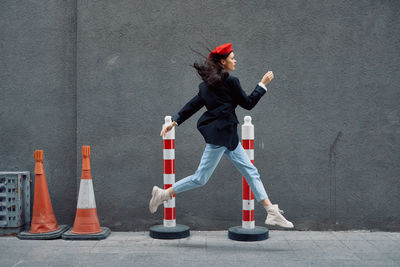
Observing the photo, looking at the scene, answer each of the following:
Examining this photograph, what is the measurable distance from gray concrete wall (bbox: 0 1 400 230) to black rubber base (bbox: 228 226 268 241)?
0.48 m

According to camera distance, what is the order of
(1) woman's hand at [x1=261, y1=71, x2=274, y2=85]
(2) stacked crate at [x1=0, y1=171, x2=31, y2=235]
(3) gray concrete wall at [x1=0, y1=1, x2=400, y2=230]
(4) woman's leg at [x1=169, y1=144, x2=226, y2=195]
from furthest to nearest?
(3) gray concrete wall at [x1=0, y1=1, x2=400, y2=230]
(2) stacked crate at [x1=0, y1=171, x2=31, y2=235]
(4) woman's leg at [x1=169, y1=144, x2=226, y2=195]
(1) woman's hand at [x1=261, y1=71, x2=274, y2=85]

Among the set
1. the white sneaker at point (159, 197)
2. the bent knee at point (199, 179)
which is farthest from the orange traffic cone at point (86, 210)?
the bent knee at point (199, 179)

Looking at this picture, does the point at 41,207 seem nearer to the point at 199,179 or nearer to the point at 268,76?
the point at 199,179

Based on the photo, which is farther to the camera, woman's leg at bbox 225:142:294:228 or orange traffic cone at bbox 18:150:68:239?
orange traffic cone at bbox 18:150:68:239

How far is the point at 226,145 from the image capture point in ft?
15.6

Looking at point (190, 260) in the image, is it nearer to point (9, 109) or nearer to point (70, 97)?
point (70, 97)

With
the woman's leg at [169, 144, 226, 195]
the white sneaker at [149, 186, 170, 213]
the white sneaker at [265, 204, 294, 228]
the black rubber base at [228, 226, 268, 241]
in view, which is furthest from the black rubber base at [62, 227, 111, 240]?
the white sneaker at [265, 204, 294, 228]

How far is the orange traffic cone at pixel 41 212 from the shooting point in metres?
5.37

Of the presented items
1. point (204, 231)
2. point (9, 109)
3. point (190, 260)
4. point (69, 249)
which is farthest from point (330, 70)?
point (9, 109)

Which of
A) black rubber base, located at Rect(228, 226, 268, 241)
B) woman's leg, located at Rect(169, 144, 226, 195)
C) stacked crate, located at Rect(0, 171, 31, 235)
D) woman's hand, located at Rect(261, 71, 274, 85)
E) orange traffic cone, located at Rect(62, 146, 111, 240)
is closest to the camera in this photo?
woman's hand, located at Rect(261, 71, 274, 85)

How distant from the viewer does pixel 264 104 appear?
5742mm

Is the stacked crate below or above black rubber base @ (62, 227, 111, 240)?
above

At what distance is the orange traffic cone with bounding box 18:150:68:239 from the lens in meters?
5.37

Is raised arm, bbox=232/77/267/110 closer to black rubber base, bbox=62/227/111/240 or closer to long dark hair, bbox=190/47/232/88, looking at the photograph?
long dark hair, bbox=190/47/232/88
